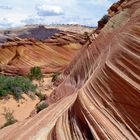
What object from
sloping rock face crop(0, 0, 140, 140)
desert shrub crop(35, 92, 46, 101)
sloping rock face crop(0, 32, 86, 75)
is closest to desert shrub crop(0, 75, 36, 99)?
desert shrub crop(35, 92, 46, 101)

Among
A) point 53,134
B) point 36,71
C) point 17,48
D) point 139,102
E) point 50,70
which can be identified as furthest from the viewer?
Answer: point 17,48

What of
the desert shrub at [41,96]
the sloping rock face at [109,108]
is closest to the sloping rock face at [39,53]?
the desert shrub at [41,96]

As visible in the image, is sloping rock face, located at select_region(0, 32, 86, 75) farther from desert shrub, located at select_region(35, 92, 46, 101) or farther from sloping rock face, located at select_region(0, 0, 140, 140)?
sloping rock face, located at select_region(0, 0, 140, 140)

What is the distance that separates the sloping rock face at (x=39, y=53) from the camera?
41.3m

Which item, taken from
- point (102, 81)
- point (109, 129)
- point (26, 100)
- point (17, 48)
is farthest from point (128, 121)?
point (17, 48)

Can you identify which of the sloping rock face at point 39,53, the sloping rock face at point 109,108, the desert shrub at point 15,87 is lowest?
the sloping rock face at point 39,53

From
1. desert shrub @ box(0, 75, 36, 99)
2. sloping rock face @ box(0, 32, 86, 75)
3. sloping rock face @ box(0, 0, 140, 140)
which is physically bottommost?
sloping rock face @ box(0, 32, 86, 75)

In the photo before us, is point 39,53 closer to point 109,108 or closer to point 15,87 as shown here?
point 15,87

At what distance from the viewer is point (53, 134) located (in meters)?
8.29

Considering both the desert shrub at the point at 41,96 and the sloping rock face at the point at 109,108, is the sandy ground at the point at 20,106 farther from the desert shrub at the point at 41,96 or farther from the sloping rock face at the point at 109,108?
the sloping rock face at the point at 109,108

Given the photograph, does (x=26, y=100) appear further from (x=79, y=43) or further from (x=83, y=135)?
(x=79, y=43)

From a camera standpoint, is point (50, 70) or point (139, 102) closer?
point (139, 102)

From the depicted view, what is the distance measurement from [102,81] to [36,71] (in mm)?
23141

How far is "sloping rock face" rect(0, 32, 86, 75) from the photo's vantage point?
136 feet
